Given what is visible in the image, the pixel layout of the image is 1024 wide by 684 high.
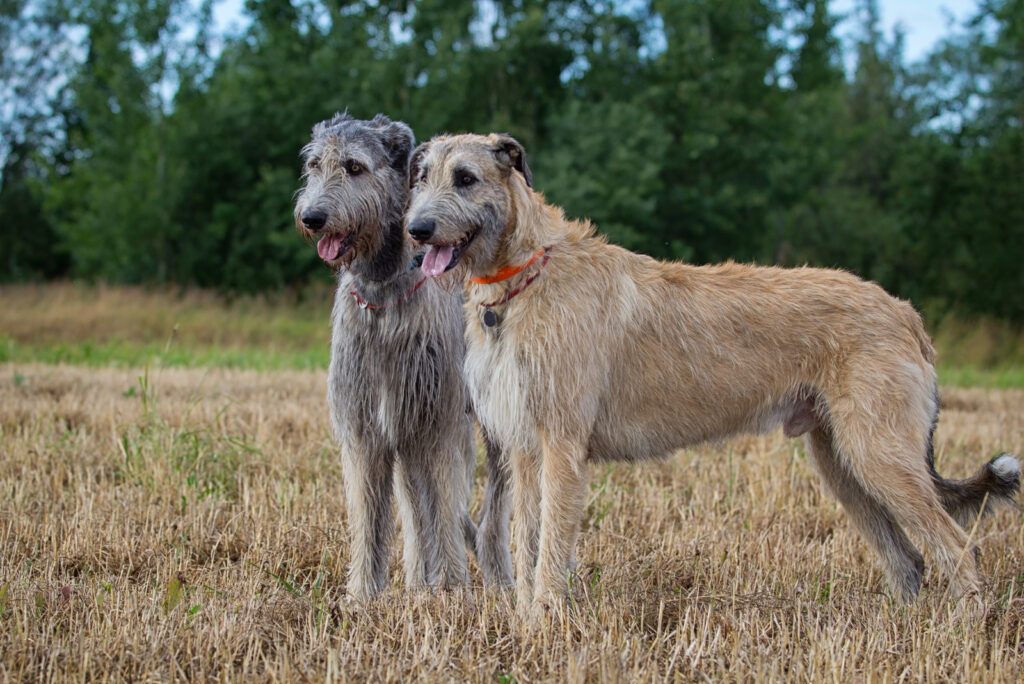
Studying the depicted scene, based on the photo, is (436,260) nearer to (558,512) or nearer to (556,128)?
(558,512)

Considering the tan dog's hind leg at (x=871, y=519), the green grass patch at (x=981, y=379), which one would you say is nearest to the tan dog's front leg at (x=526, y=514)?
the tan dog's hind leg at (x=871, y=519)

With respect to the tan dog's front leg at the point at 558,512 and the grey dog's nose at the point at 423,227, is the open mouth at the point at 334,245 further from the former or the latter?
the tan dog's front leg at the point at 558,512

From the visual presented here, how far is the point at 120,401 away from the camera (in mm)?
7809

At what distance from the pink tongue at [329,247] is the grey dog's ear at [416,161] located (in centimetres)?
46

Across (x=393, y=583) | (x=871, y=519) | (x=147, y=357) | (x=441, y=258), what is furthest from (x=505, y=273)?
(x=147, y=357)

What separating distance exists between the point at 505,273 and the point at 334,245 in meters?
0.82

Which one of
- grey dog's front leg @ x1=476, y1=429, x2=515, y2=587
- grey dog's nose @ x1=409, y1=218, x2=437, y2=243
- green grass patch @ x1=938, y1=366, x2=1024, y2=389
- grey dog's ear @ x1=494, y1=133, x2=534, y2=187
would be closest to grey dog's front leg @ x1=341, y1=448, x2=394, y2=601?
grey dog's front leg @ x1=476, y1=429, x2=515, y2=587

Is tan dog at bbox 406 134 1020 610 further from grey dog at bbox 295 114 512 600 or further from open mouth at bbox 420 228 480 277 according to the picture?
grey dog at bbox 295 114 512 600

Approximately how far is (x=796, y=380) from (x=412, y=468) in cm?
191

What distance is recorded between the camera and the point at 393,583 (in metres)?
4.59

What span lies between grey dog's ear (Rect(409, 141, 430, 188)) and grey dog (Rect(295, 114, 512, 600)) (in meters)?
0.09

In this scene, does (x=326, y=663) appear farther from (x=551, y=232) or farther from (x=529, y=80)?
(x=529, y=80)

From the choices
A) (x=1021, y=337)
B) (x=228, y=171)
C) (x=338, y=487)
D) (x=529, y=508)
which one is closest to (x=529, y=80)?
(x=228, y=171)

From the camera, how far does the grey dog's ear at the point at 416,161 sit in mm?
4043
